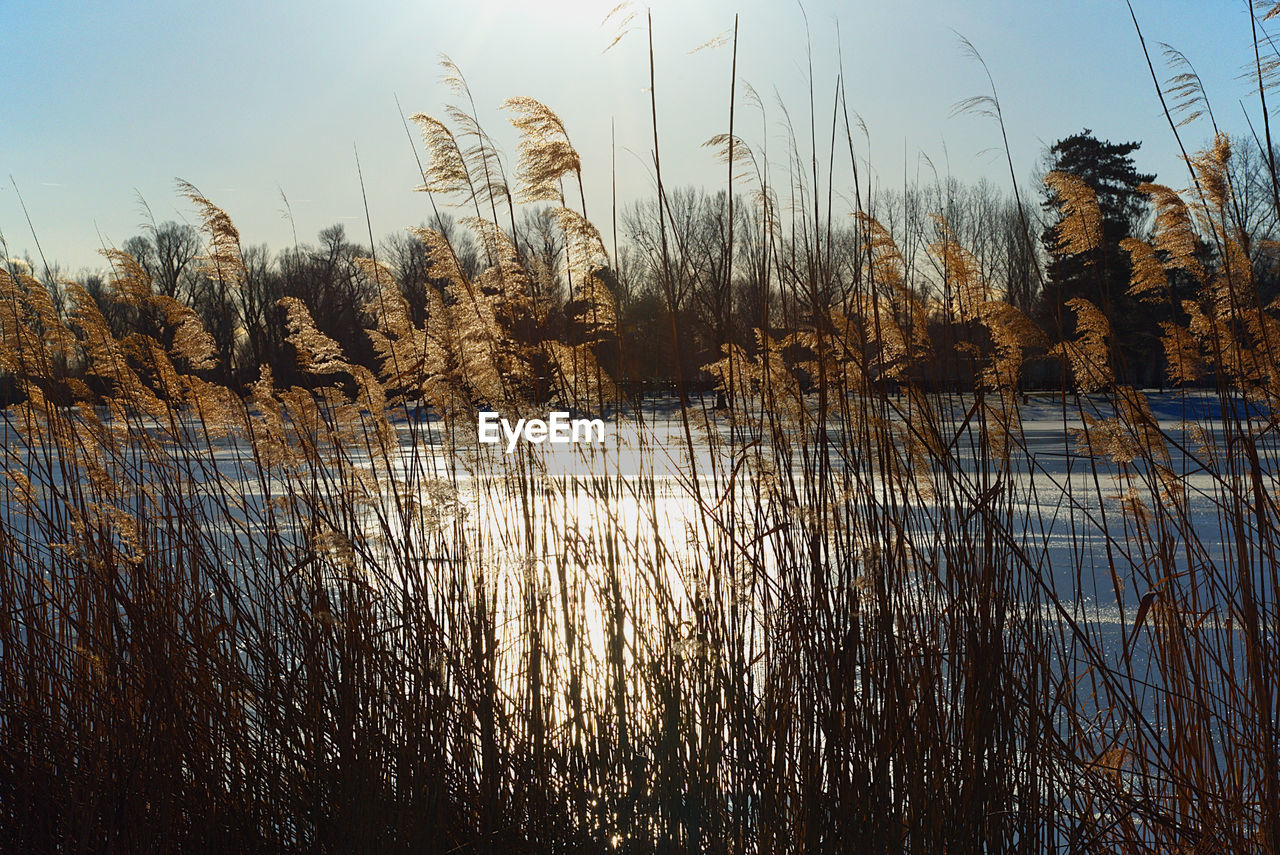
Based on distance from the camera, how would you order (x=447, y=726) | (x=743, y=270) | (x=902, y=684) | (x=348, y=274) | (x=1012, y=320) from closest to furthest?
1. (x=902, y=684)
2. (x=447, y=726)
3. (x=1012, y=320)
4. (x=743, y=270)
5. (x=348, y=274)

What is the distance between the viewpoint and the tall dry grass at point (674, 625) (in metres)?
1.75

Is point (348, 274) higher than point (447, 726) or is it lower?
higher

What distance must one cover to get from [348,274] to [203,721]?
5.49 ft

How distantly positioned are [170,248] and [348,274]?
0.66m

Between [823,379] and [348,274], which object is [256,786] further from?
[348,274]

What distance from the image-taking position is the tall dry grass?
175 cm

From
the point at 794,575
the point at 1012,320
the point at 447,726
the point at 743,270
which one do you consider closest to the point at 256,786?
the point at 447,726

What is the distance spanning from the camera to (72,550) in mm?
2162

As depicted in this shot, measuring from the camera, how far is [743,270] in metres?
2.59

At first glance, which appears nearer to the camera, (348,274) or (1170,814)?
(1170,814)

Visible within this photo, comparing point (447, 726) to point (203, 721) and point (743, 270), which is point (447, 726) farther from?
point (743, 270)

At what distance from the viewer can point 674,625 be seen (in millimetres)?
2152

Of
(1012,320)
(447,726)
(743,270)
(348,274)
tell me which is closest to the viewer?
(447,726)

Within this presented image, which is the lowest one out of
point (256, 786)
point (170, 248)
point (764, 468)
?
point (256, 786)
